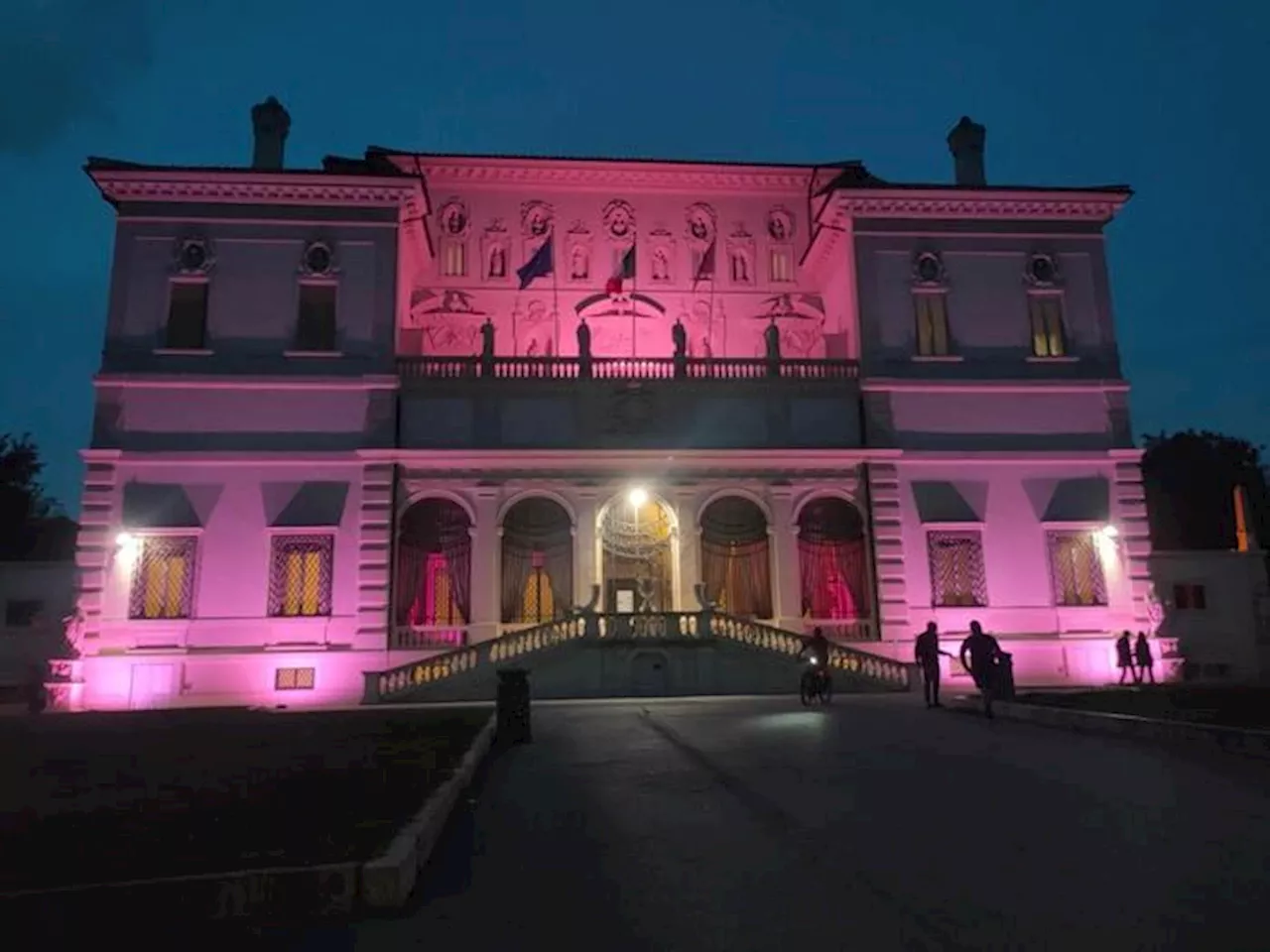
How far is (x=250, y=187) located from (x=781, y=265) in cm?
1726

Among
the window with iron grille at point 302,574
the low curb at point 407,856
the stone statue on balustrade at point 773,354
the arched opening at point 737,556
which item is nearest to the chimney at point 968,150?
the stone statue on balustrade at point 773,354

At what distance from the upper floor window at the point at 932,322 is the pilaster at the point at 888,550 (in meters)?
4.20

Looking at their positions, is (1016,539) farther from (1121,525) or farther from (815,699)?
(815,699)

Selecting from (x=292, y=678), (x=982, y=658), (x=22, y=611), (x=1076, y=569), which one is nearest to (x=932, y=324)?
(x=1076, y=569)

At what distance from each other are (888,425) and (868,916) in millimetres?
25075

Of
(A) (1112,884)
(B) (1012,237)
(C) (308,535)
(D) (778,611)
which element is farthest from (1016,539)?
(A) (1112,884)

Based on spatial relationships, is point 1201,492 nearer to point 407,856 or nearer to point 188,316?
point 188,316

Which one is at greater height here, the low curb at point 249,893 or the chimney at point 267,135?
the chimney at point 267,135

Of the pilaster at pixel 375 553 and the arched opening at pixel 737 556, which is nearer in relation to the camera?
the pilaster at pixel 375 553

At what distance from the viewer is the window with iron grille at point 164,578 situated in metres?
26.0

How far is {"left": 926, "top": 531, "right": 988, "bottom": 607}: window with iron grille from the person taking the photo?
92.0 ft

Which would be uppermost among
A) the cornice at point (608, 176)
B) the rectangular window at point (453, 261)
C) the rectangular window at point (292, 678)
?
the cornice at point (608, 176)

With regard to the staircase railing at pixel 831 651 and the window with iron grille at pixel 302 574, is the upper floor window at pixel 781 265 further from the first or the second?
the window with iron grille at pixel 302 574

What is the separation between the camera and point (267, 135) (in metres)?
30.7
